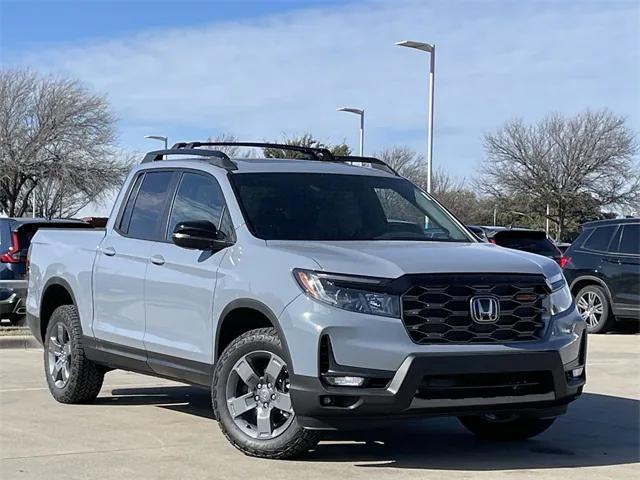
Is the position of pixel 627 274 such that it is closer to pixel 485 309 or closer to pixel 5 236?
pixel 5 236

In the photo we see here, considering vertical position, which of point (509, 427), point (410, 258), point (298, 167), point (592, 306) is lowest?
point (592, 306)

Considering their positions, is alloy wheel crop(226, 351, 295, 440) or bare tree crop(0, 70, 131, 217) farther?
bare tree crop(0, 70, 131, 217)

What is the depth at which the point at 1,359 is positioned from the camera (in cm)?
1119

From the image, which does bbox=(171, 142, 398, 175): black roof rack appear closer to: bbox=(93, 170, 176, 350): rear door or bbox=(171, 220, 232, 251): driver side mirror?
bbox=(93, 170, 176, 350): rear door

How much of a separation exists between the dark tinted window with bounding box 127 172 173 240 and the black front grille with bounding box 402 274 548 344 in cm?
241

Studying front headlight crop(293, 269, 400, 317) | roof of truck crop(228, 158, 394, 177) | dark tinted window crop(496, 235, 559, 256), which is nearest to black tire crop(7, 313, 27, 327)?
roof of truck crop(228, 158, 394, 177)

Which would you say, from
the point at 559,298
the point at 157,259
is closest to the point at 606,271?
the point at 559,298

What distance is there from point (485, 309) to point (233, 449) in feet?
6.23

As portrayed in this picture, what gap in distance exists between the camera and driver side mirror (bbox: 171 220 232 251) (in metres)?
6.35

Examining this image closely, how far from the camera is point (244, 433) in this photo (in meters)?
6.02

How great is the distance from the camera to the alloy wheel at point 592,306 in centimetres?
1502

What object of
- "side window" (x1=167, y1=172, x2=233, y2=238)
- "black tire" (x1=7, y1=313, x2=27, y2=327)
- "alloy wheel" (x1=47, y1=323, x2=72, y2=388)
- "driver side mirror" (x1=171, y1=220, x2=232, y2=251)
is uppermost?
"side window" (x1=167, y1=172, x2=233, y2=238)

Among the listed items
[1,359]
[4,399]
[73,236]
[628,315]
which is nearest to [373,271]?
[73,236]

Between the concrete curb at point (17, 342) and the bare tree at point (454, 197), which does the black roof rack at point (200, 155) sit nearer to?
the concrete curb at point (17, 342)
